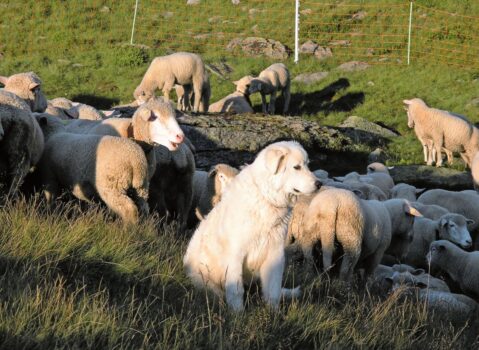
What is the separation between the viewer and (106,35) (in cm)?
2784

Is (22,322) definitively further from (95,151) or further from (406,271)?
(406,271)

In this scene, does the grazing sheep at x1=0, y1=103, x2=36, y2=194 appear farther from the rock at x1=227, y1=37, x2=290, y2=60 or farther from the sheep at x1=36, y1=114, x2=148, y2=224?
the rock at x1=227, y1=37, x2=290, y2=60

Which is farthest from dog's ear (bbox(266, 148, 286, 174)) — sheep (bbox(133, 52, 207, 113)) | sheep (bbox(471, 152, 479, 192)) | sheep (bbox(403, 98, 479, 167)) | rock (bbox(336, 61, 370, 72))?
rock (bbox(336, 61, 370, 72))

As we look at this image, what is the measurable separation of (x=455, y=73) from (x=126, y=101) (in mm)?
9923

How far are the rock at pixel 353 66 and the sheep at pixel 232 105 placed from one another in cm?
452

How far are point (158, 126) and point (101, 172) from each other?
1000 mm

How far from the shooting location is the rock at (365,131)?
765 inches

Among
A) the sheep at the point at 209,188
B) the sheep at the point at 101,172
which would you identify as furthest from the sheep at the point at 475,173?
the sheep at the point at 101,172

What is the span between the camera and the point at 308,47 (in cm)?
2720

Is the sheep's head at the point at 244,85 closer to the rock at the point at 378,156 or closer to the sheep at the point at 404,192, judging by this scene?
the rock at the point at 378,156

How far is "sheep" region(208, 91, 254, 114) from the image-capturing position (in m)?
21.2

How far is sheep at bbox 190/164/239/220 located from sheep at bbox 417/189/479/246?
4.42 m

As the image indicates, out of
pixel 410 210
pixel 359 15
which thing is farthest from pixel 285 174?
pixel 359 15

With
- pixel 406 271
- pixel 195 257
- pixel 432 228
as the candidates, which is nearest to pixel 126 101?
pixel 432 228
